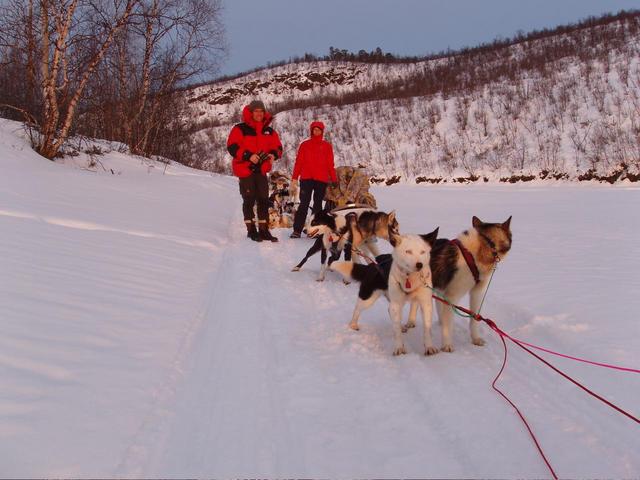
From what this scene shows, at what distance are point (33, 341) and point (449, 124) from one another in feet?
61.8

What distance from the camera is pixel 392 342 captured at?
2.84 m

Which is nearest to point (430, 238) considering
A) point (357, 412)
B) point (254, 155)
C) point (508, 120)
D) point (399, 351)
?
point (399, 351)

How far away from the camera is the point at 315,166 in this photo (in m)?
6.14

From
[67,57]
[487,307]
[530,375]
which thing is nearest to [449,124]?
[67,57]

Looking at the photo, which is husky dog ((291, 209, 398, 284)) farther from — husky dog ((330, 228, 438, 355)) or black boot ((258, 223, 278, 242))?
black boot ((258, 223, 278, 242))

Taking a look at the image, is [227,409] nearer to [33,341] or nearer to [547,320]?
[33,341]

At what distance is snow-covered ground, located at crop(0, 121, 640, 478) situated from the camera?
1.63 m

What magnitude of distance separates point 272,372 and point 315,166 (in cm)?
424

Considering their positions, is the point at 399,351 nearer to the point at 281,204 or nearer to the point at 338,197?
the point at 338,197

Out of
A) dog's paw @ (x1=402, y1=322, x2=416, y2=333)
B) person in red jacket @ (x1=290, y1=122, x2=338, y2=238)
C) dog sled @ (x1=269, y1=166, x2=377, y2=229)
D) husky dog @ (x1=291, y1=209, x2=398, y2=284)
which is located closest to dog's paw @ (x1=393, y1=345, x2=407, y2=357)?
dog's paw @ (x1=402, y1=322, x2=416, y2=333)

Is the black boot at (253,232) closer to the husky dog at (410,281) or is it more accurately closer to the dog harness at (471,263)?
the husky dog at (410,281)

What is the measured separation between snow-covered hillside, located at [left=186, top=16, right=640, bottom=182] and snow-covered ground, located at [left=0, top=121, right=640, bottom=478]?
28.7ft

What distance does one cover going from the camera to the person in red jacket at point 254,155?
238 inches

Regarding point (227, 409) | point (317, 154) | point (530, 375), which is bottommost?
point (227, 409)
